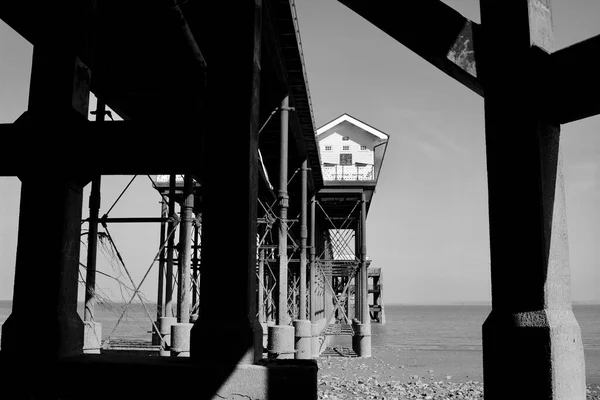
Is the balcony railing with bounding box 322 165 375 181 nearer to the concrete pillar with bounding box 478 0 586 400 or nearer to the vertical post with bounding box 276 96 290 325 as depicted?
the vertical post with bounding box 276 96 290 325

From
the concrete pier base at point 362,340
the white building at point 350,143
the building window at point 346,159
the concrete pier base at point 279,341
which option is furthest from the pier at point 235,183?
the white building at point 350,143

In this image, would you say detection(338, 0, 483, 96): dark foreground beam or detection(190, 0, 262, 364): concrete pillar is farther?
detection(190, 0, 262, 364): concrete pillar

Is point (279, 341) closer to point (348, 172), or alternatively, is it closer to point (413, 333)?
point (348, 172)

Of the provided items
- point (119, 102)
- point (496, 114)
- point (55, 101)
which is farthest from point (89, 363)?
point (119, 102)

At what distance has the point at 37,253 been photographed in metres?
4.00

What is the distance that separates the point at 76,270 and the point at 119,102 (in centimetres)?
1017

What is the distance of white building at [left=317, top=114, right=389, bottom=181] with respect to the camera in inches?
1200

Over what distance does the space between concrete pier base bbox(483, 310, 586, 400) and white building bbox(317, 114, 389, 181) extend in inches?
1043

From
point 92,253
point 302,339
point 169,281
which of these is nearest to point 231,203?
point 92,253

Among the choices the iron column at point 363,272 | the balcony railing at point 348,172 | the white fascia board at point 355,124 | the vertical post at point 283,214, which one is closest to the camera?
the vertical post at point 283,214

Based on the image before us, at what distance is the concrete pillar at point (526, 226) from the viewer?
112 inches

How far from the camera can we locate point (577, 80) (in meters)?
2.79

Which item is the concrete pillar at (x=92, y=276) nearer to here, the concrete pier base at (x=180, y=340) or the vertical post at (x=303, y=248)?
the concrete pier base at (x=180, y=340)

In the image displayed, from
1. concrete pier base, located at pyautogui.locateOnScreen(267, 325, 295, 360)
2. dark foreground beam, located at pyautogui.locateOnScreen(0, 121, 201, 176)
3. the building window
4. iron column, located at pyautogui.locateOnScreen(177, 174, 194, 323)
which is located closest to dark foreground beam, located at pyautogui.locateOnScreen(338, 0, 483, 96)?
dark foreground beam, located at pyautogui.locateOnScreen(0, 121, 201, 176)
